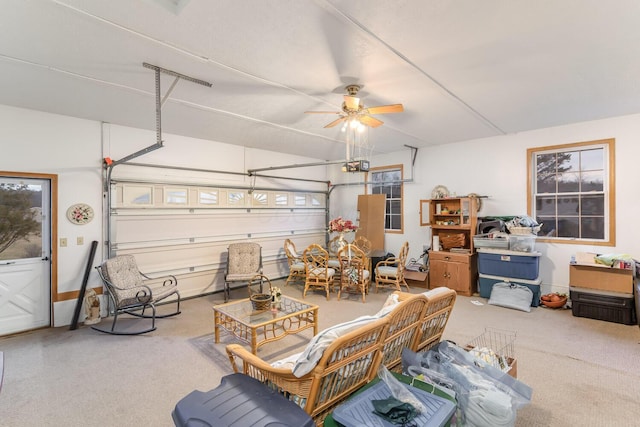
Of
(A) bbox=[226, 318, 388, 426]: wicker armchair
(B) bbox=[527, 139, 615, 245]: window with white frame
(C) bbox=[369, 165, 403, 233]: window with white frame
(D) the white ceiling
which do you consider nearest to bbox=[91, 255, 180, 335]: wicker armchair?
(D) the white ceiling

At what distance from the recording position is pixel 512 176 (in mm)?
5402

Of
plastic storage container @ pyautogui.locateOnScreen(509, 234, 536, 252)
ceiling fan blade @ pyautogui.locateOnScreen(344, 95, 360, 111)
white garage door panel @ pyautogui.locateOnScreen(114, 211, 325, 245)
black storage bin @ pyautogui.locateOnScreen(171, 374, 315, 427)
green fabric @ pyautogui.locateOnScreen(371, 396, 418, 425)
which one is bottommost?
black storage bin @ pyautogui.locateOnScreen(171, 374, 315, 427)

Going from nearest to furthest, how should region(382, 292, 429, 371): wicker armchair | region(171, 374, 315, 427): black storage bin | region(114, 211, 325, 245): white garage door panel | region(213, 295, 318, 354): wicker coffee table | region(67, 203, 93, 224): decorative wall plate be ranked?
region(171, 374, 315, 427): black storage bin < region(382, 292, 429, 371): wicker armchair < region(213, 295, 318, 354): wicker coffee table < region(67, 203, 93, 224): decorative wall plate < region(114, 211, 325, 245): white garage door panel

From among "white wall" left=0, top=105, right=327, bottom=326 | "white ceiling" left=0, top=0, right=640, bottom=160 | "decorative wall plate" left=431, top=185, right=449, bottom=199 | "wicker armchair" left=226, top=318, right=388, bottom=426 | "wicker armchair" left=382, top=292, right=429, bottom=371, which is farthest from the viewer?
"decorative wall plate" left=431, top=185, right=449, bottom=199

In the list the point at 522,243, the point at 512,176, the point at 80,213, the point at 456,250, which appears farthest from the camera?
the point at 456,250

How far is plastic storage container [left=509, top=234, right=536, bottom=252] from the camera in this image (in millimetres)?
4828

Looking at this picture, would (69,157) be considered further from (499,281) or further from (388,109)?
(499,281)

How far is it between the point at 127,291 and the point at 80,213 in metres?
1.32

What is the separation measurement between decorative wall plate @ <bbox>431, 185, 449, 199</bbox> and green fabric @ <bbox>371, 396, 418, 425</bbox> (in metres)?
5.01

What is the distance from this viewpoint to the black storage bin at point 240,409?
1.46 meters

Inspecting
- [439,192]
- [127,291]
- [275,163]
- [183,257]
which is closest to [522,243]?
[439,192]

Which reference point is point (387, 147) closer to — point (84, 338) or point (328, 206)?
point (328, 206)

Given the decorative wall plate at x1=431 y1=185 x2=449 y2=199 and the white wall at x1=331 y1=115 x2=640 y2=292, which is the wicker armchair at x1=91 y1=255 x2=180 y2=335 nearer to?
the white wall at x1=331 y1=115 x2=640 y2=292

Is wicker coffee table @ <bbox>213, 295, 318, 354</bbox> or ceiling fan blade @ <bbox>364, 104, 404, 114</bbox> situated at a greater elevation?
ceiling fan blade @ <bbox>364, 104, 404, 114</bbox>
